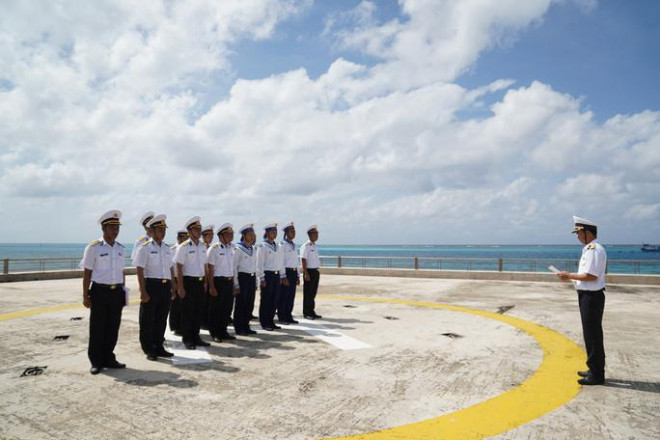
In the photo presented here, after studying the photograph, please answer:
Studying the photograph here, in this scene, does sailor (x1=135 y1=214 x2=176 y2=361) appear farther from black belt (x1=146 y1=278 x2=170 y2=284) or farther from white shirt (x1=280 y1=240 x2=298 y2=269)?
white shirt (x1=280 y1=240 x2=298 y2=269)

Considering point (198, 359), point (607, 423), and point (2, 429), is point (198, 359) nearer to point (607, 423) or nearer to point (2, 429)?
point (2, 429)

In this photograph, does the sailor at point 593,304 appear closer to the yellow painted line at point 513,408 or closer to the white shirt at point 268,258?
the yellow painted line at point 513,408

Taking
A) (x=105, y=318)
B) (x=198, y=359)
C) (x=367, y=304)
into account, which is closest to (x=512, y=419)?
(x=198, y=359)

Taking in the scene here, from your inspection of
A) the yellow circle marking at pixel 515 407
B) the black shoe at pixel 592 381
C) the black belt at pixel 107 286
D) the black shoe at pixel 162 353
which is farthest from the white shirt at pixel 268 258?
the black shoe at pixel 592 381

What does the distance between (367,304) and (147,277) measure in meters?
6.33

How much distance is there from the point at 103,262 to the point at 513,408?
5.11 m

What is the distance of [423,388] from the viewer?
4637 mm

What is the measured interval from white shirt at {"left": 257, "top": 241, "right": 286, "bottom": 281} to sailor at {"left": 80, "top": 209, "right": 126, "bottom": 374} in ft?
9.85

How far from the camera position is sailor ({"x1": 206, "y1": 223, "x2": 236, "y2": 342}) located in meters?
7.06

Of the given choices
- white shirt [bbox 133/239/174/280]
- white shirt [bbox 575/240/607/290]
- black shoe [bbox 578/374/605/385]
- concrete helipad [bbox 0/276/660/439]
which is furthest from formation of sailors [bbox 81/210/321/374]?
white shirt [bbox 575/240/607/290]

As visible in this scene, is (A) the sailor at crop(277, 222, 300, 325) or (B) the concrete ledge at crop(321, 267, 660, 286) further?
(B) the concrete ledge at crop(321, 267, 660, 286)

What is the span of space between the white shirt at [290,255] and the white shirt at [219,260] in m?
1.70

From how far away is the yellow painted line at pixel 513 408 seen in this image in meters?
3.59

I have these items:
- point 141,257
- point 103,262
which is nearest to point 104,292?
point 103,262
